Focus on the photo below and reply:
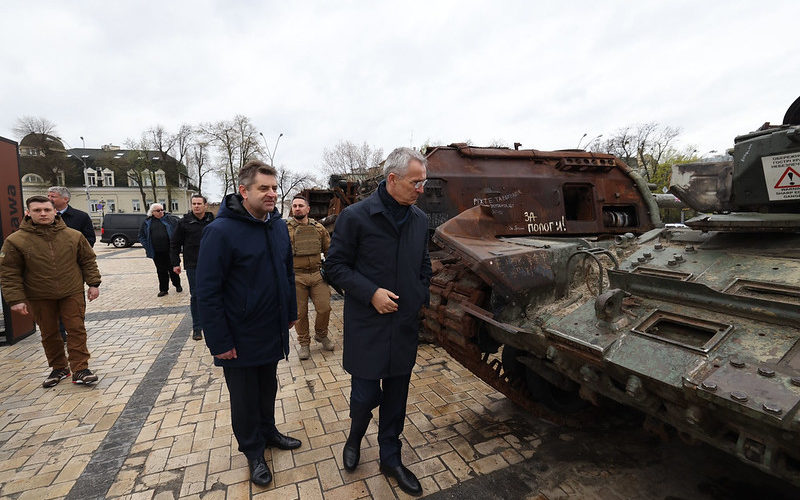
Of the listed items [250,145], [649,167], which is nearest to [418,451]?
[250,145]

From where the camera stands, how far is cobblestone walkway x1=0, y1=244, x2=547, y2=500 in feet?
8.55

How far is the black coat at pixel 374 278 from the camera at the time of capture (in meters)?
2.32

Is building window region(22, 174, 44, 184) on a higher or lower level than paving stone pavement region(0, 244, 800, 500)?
higher

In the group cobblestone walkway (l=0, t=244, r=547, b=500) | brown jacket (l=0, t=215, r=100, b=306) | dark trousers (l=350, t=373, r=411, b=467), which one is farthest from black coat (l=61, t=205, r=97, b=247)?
dark trousers (l=350, t=373, r=411, b=467)

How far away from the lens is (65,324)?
395cm

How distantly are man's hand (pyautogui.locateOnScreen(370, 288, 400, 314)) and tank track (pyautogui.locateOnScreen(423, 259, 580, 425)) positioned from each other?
0.74m

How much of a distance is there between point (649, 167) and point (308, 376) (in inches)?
1629

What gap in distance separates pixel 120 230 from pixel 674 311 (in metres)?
26.5

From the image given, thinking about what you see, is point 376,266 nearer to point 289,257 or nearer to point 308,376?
point 289,257

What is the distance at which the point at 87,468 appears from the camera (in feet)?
9.05

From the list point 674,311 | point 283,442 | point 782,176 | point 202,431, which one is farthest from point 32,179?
point 782,176

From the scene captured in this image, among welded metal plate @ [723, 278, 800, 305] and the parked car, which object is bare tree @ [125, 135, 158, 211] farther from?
welded metal plate @ [723, 278, 800, 305]

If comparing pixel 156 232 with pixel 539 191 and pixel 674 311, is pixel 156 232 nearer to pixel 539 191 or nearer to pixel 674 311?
pixel 539 191

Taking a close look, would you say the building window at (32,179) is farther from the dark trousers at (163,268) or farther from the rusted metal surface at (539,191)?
the rusted metal surface at (539,191)
